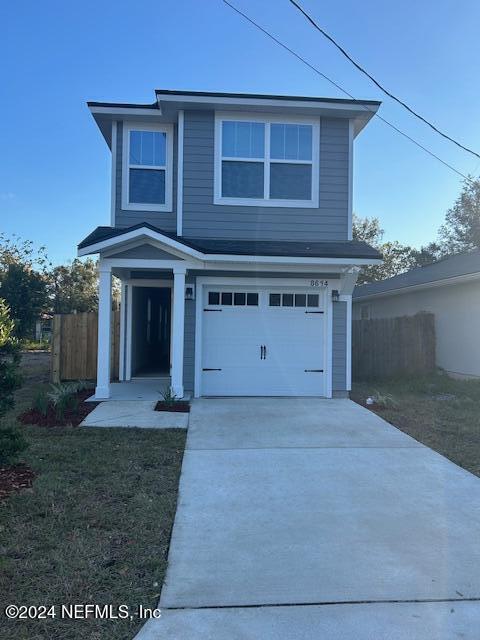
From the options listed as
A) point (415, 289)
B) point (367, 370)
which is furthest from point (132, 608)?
point (415, 289)

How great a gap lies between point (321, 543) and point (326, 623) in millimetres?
1041

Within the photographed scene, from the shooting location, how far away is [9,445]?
5047 mm

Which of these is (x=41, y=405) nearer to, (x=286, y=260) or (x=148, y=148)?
(x=286, y=260)

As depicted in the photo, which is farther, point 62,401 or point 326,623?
point 62,401

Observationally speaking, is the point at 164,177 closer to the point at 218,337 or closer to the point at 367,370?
the point at 218,337

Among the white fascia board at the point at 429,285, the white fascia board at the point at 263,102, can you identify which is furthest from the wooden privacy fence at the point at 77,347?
the white fascia board at the point at 429,285

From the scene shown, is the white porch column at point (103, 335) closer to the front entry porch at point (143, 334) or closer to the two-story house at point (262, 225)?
the front entry porch at point (143, 334)

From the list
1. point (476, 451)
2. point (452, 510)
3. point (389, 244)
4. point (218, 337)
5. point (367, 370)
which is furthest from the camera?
point (389, 244)

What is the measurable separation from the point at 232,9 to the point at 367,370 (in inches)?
405

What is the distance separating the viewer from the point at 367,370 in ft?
49.1

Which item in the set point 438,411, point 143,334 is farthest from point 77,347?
point 438,411

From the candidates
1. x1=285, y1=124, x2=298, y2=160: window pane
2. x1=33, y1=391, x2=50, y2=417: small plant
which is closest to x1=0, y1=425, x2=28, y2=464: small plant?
x1=33, y1=391, x2=50, y2=417: small plant

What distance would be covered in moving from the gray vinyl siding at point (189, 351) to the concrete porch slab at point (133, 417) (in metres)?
1.17

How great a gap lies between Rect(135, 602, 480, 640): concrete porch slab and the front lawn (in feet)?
10.2
